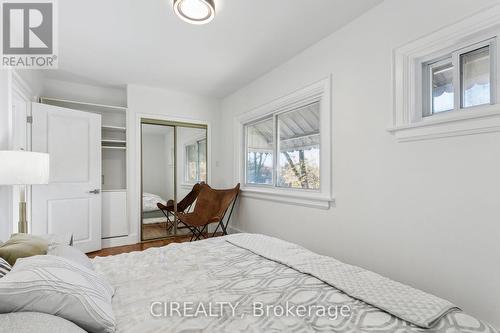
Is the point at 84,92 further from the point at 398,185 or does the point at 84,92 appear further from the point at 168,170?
the point at 398,185

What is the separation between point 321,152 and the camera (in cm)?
266

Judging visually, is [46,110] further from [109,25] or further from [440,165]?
[440,165]

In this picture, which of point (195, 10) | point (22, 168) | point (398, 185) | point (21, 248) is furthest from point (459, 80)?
point (22, 168)

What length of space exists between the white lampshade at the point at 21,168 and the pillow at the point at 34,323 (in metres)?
1.63

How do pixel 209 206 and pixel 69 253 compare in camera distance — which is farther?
pixel 209 206

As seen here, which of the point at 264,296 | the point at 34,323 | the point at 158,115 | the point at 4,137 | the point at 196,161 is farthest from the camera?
the point at 196,161

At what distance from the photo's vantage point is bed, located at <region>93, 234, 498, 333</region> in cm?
92

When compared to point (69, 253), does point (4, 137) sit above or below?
above

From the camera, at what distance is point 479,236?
59.6 inches

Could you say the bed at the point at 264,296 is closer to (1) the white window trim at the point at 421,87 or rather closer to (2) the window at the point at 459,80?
(1) the white window trim at the point at 421,87

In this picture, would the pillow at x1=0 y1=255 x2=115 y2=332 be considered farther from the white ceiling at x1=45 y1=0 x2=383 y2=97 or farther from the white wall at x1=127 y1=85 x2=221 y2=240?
the white wall at x1=127 y1=85 x2=221 y2=240

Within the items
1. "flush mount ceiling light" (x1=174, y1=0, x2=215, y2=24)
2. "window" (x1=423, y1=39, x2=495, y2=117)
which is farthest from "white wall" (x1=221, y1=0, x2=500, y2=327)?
"flush mount ceiling light" (x1=174, y1=0, x2=215, y2=24)

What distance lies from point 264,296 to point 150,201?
3345 millimetres

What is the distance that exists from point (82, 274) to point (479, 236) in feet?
7.00
